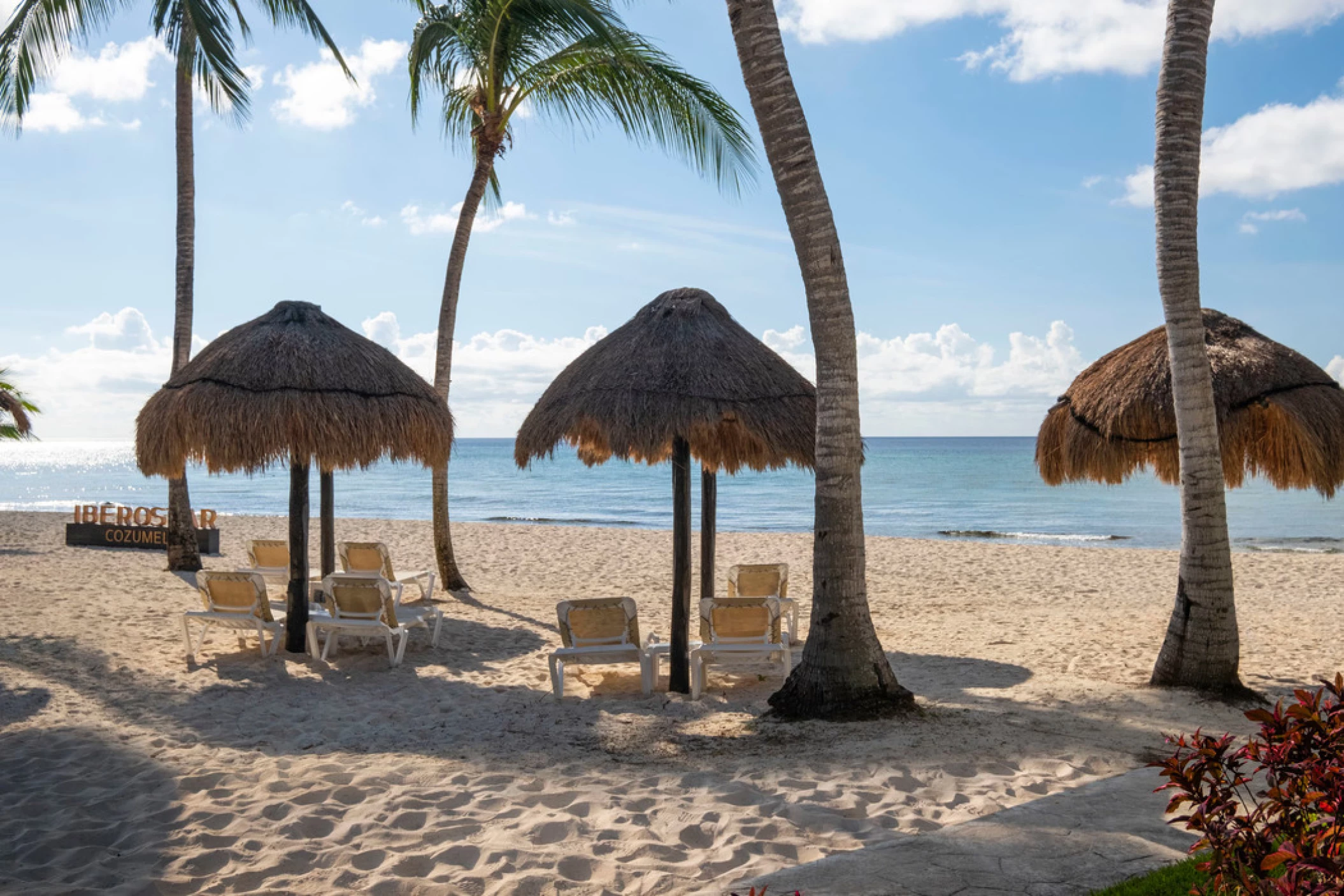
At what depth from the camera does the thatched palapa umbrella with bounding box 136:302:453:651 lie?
24.8 feet

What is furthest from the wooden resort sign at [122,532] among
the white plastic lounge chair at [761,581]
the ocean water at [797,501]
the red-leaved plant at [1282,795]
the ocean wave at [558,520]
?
the ocean wave at [558,520]

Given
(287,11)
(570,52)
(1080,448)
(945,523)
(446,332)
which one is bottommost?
(945,523)

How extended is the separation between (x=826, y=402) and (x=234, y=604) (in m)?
5.13

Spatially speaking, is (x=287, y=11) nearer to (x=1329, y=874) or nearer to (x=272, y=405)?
(x=272, y=405)

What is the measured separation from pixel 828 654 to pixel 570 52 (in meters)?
8.05

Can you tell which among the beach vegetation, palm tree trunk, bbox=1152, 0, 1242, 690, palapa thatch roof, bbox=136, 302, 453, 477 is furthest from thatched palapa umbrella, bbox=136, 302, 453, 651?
the beach vegetation

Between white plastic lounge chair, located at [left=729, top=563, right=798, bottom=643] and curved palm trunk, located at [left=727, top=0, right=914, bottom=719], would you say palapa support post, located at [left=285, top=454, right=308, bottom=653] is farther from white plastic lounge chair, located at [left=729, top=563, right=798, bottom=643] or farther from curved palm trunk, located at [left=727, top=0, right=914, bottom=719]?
curved palm trunk, located at [left=727, top=0, right=914, bottom=719]

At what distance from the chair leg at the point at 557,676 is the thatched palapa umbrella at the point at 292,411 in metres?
2.57

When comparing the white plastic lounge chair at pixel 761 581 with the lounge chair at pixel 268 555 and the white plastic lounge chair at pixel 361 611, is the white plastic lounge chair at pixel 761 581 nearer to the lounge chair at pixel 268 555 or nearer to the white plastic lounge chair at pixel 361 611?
the white plastic lounge chair at pixel 361 611

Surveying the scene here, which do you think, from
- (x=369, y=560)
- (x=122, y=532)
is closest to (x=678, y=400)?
(x=369, y=560)

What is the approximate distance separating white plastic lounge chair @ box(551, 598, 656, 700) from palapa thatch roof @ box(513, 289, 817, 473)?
43.5 inches

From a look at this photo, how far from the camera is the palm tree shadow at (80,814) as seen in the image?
3.44 m

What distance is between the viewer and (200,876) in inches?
135

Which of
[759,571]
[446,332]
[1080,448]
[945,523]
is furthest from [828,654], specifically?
[945,523]
